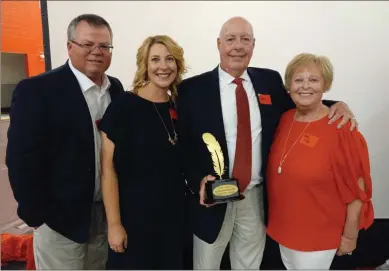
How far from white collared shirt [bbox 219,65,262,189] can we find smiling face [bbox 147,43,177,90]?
0.35 m

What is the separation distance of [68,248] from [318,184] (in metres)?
1.38

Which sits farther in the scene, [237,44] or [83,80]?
[237,44]

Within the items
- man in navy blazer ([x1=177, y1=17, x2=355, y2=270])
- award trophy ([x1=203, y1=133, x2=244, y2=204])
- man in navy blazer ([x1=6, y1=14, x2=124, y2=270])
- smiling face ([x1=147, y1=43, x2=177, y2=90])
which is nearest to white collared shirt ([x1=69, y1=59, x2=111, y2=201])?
man in navy blazer ([x1=6, y1=14, x2=124, y2=270])

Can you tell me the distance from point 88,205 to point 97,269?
0.54 m

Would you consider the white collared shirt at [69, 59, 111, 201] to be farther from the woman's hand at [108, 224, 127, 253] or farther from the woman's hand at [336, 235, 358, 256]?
the woman's hand at [336, 235, 358, 256]

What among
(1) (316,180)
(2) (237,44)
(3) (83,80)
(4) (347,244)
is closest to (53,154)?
(3) (83,80)

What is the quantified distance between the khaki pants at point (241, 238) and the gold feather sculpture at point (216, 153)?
0.28 m

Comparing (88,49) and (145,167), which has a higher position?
(88,49)

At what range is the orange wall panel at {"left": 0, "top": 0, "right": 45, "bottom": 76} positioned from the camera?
7.66 feet

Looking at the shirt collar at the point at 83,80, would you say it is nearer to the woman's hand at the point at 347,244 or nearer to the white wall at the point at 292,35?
the white wall at the point at 292,35

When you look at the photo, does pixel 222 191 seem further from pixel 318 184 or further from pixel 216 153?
pixel 318 184

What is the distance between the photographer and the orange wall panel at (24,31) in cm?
234

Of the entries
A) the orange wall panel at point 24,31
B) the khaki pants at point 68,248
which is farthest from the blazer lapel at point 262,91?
the orange wall panel at point 24,31

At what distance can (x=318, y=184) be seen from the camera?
135 cm
